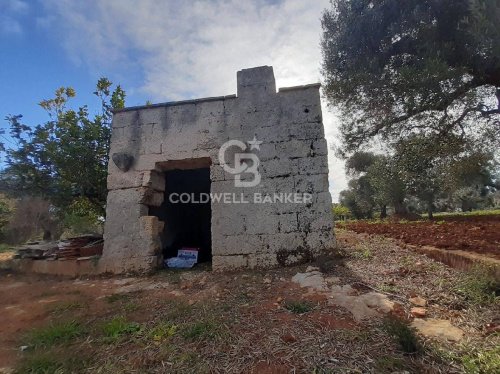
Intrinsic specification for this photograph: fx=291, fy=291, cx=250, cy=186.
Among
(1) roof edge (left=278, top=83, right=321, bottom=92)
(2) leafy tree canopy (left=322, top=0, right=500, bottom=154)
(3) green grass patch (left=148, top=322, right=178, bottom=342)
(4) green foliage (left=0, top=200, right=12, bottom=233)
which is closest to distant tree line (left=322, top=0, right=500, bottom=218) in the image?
(2) leafy tree canopy (left=322, top=0, right=500, bottom=154)

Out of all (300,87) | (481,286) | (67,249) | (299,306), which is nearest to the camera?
(481,286)

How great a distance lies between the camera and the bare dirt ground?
7.45 ft

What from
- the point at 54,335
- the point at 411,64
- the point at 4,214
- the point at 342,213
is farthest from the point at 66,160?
the point at 342,213

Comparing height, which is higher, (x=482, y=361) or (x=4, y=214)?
(x=4, y=214)

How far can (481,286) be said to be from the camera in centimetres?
306

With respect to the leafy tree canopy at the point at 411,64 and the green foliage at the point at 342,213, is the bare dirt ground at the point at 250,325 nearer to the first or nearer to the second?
the leafy tree canopy at the point at 411,64

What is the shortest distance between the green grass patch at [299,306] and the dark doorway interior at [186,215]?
4.29m

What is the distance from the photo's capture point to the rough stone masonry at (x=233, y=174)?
508 centimetres

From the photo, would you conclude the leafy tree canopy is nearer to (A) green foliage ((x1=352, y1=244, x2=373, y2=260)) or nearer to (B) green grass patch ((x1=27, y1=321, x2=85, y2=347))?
(A) green foliage ((x1=352, y1=244, x2=373, y2=260))

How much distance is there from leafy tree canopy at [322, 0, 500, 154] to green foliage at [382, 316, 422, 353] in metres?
5.22

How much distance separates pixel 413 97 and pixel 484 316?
4.96 meters

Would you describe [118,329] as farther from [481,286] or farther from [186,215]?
[186,215]

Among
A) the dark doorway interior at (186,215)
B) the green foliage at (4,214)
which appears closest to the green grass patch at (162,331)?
the dark doorway interior at (186,215)

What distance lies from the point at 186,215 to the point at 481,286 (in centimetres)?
686
